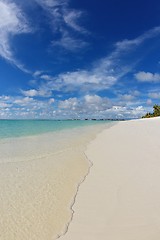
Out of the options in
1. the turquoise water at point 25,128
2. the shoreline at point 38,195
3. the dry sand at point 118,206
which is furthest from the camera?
the turquoise water at point 25,128

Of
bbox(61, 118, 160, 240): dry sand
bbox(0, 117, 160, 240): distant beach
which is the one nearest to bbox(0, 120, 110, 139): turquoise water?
bbox(0, 117, 160, 240): distant beach

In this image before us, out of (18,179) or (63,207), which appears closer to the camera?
(63,207)

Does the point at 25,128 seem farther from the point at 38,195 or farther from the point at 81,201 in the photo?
the point at 81,201

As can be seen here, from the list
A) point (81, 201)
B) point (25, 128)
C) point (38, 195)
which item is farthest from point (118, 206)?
point (25, 128)

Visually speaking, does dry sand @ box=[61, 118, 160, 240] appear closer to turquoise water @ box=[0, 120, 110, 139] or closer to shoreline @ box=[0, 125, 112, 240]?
shoreline @ box=[0, 125, 112, 240]

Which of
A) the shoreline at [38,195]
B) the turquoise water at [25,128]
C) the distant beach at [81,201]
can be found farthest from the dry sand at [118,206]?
the turquoise water at [25,128]

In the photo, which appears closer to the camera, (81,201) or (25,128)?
(81,201)

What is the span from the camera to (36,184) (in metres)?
5.72

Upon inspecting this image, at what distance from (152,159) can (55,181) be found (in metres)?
3.84

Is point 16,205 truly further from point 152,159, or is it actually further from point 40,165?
point 152,159

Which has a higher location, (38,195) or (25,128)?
(25,128)

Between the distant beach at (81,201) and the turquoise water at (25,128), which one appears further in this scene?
Result: the turquoise water at (25,128)

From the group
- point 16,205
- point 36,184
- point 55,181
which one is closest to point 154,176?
point 55,181

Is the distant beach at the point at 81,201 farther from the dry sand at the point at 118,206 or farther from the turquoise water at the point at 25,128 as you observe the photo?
the turquoise water at the point at 25,128
